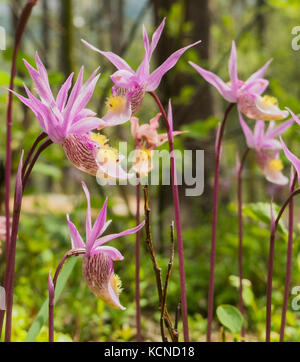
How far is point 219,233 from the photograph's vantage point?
3309 mm

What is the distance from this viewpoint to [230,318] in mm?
1024

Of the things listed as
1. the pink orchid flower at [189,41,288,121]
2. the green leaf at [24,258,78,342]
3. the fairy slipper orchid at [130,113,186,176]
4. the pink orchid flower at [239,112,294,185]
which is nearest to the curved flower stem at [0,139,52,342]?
the green leaf at [24,258,78,342]

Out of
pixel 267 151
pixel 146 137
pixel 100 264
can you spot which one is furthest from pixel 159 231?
pixel 100 264

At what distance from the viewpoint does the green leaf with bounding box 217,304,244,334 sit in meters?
1.00

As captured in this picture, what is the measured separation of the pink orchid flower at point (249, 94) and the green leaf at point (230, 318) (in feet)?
1.39

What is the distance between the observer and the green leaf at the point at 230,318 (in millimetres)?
1002

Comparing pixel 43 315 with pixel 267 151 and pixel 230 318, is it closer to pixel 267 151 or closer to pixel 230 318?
pixel 230 318

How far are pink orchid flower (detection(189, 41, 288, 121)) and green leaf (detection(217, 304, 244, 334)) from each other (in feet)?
1.39

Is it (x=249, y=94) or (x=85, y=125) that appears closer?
(x=85, y=125)

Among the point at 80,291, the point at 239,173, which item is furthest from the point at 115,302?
the point at 80,291

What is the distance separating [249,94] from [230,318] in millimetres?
485

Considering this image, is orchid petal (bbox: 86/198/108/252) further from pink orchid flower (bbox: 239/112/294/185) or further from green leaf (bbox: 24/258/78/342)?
pink orchid flower (bbox: 239/112/294/185)
